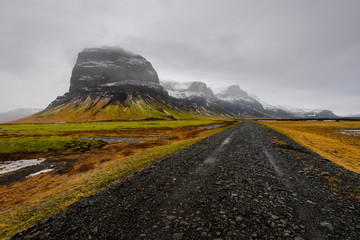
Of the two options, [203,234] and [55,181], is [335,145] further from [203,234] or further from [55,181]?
[55,181]

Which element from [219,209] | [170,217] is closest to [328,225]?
[219,209]

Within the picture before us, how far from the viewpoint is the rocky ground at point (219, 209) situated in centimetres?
605

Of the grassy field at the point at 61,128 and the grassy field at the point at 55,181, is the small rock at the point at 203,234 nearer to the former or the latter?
the grassy field at the point at 55,181

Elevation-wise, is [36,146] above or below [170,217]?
below

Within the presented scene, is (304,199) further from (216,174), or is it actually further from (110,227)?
(110,227)

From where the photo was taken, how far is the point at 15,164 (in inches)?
1068

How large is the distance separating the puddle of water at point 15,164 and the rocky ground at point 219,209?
26606 mm

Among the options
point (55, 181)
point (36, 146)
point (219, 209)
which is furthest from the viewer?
point (36, 146)

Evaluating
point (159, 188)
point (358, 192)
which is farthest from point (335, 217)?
point (159, 188)

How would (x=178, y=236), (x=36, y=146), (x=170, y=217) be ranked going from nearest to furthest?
1. (x=178, y=236)
2. (x=170, y=217)
3. (x=36, y=146)

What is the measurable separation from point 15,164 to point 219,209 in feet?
123

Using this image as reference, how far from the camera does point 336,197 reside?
8656mm

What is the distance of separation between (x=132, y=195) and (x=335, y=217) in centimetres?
1040

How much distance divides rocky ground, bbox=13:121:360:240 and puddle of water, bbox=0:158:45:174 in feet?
87.3
